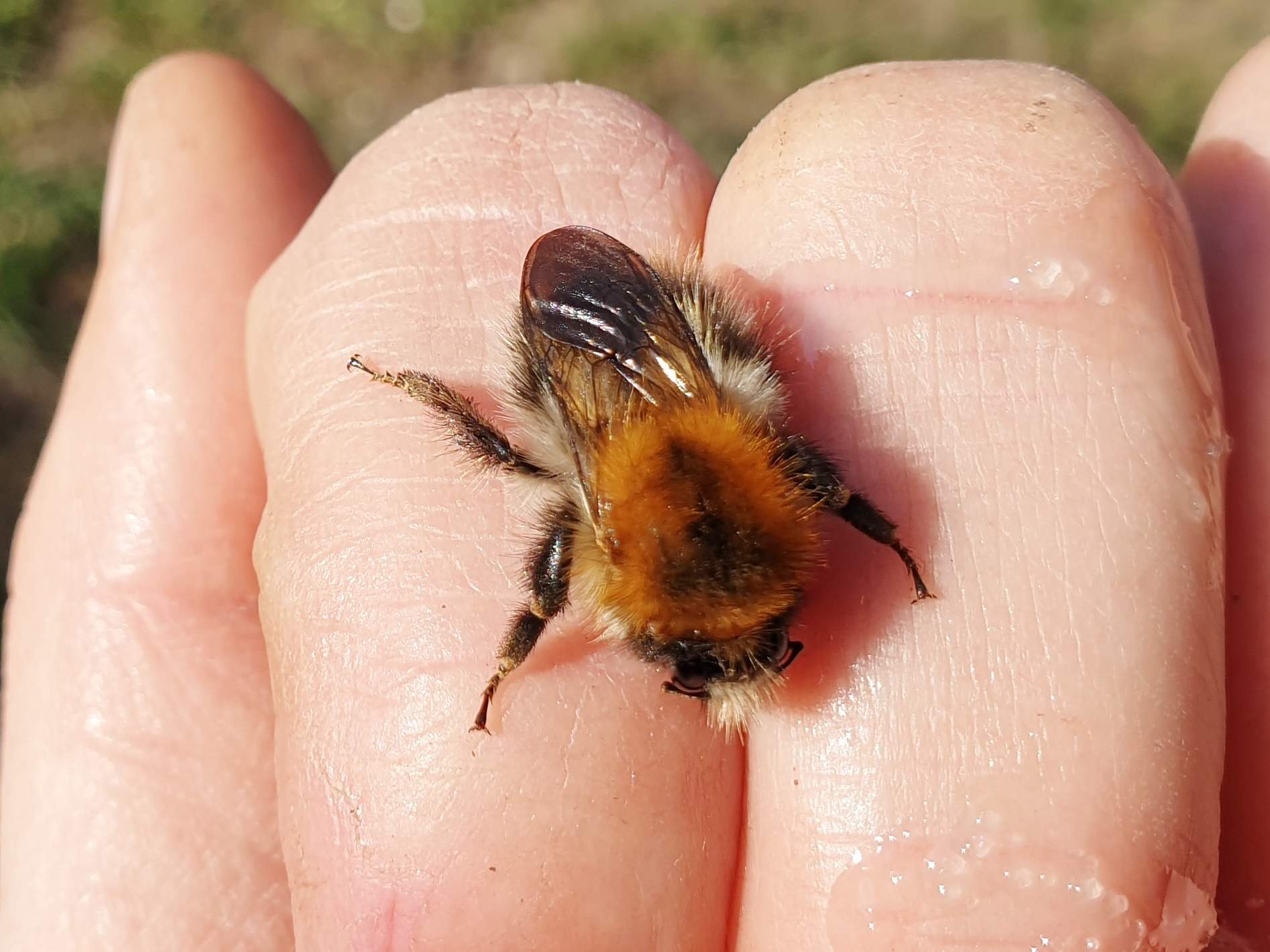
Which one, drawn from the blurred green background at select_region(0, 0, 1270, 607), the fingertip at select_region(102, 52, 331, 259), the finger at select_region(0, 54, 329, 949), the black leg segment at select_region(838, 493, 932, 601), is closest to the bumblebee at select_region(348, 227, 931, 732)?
the black leg segment at select_region(838, 493, 932, 601)

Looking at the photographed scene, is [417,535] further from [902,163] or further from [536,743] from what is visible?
[902,163]

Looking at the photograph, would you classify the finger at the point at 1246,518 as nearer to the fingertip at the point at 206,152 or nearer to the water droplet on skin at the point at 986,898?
the water droplet on skin at the point at 986,898

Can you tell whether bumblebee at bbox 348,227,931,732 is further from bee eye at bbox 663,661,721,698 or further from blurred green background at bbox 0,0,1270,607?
blurred green background at bbox 0,0,1270,607

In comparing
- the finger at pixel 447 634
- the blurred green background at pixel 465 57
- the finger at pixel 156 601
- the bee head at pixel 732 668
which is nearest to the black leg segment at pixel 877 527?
the bee head at pixel 732 668

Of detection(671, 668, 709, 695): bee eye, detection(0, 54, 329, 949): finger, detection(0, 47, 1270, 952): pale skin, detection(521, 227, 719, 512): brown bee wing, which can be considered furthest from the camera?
detection(0, 54, 329, 949): finger

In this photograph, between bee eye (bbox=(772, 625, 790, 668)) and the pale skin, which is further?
bee eye (bbox=(772, 625, 790, 668))

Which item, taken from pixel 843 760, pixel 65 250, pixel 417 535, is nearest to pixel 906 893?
pixel 843 760
